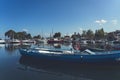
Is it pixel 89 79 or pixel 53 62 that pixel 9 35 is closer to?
pixel 53 62

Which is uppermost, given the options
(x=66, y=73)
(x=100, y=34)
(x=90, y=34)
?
(x=90, y=34)

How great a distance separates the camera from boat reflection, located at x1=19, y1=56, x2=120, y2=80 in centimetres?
1898

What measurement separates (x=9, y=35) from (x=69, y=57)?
107 meters

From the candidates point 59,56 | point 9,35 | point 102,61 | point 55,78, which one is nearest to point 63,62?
point 59,56

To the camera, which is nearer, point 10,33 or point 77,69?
point 77,69

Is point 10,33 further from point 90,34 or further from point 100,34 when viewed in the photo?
point 100,34

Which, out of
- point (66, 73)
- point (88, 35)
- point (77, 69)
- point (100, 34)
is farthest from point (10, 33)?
point (66, 73)

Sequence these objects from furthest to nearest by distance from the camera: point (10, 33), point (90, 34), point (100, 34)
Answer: point (10, 33) < point (90, 34) < point (100, 34)

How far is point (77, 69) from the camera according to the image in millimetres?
22453

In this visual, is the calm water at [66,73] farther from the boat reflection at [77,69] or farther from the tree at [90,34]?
the tree at [90,34]

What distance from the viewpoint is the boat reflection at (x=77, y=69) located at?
1898 centimetres

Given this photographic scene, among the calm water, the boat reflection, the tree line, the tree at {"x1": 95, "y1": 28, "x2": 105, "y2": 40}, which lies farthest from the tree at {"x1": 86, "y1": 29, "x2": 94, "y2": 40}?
the calm water

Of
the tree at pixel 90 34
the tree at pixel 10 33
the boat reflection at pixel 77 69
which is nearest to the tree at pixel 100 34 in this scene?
the tree at pixel 90 34

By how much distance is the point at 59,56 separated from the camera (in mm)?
25453
